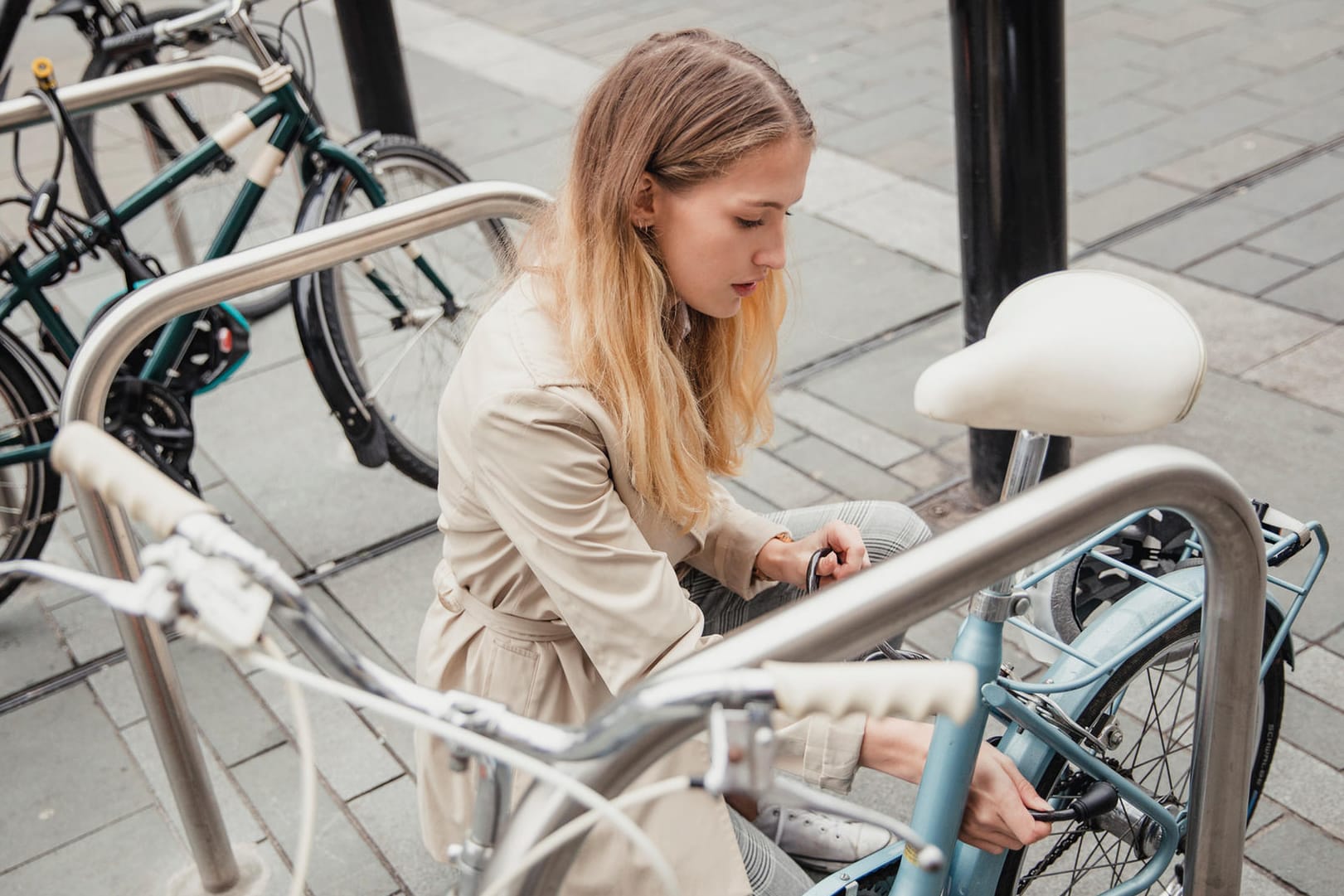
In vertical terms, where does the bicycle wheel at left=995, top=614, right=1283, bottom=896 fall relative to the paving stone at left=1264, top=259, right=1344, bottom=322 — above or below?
above

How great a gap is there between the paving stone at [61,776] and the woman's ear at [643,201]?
1.59 m

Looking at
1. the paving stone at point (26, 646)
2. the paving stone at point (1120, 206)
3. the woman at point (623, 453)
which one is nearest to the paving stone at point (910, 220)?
the paving stone at point (1120, 206)

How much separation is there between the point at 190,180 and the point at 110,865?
93.1 inches

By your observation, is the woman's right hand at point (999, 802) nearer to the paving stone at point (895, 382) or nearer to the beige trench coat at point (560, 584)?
the beige trench coat at point (560, 584)

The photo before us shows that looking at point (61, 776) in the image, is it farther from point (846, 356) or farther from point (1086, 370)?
point (846, 356)

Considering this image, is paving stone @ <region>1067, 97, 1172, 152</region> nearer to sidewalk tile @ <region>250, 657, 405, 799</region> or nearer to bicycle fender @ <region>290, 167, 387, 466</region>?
bicycle fender @ <region>290, 167, 387, 466</region>

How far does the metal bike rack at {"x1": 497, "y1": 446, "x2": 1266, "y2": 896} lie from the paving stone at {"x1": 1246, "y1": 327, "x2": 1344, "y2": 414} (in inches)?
85.3

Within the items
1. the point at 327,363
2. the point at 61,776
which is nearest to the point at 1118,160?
the point at 327,363

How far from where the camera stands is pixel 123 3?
4094 millimetres

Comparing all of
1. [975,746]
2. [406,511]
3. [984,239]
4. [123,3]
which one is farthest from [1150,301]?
[123,3]

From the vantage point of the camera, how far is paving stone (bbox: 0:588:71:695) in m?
2.93

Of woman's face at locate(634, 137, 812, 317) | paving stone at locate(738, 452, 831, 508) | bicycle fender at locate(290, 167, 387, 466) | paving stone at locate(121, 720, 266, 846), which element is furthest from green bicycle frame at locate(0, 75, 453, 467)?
woman's face at locate(634, 137, 812, 317)

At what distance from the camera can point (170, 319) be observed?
1963 millimetres

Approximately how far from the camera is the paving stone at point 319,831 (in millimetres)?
2340
